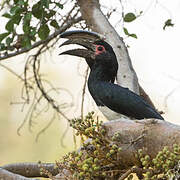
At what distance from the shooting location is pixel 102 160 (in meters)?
1.56

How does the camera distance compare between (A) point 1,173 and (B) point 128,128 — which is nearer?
(B) point 128,128

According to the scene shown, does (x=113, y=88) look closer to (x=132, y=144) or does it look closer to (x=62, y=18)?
(x=62, y=18)

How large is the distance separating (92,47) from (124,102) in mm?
484

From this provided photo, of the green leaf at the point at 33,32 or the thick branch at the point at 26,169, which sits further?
the green leaf at the point at 33,32

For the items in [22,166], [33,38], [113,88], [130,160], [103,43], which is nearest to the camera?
[130,160]

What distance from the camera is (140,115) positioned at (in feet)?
8.29

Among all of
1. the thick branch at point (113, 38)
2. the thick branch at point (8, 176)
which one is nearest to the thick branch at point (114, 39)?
the thick branch at point (113, 38)

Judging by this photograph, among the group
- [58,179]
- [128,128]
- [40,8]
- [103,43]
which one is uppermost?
[40,8]

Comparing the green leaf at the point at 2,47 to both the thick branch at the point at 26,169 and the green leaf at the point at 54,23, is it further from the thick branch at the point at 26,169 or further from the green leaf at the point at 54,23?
the thick branch at the point at 26,169

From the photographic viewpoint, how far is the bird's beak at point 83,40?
8.97 ft

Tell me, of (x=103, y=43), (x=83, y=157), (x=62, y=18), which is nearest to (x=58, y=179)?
(x=83, y=157)

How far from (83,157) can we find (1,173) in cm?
51

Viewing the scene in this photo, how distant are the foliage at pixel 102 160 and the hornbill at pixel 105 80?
0.88 meters

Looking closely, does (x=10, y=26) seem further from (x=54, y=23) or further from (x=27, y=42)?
(x=54, y=23)
